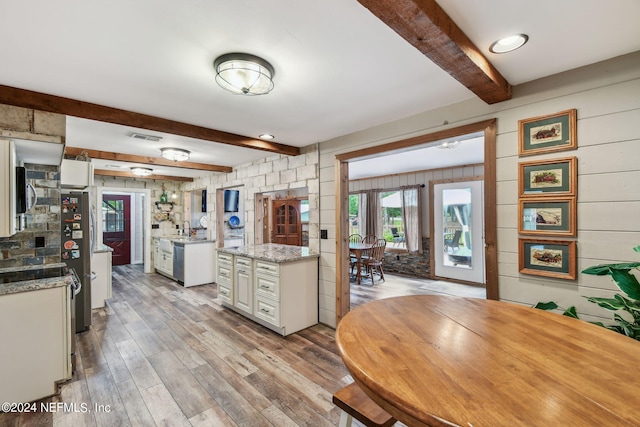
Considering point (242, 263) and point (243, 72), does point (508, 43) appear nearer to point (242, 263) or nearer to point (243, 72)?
point (243, 72)

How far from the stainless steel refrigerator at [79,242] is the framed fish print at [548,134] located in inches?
178

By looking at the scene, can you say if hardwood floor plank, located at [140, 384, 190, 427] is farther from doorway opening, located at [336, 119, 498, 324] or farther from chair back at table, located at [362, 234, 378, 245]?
chair back at table, located at [362, 234, 378, 245]

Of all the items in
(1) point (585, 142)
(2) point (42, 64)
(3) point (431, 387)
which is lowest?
(3) point (431, 387)

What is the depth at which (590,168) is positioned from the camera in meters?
1.75

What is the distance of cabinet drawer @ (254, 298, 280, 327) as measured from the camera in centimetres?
320

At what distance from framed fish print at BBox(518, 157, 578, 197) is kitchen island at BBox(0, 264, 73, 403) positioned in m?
3.54

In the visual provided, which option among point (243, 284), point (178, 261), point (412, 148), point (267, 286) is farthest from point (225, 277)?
point (412, 148)

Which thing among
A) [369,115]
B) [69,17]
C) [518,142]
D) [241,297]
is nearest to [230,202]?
[241,297]

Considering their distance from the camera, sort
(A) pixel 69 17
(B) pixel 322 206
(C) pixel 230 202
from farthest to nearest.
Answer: (C) pixel 230 202 < (B) pixel 322 206 < (A) pixel 69 17

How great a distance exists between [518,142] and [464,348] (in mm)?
1685

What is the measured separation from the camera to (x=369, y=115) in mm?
2682

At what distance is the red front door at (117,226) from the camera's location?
7.30 m

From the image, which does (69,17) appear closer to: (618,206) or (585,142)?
(585,142)

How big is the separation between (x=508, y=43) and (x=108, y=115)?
2981 mm
